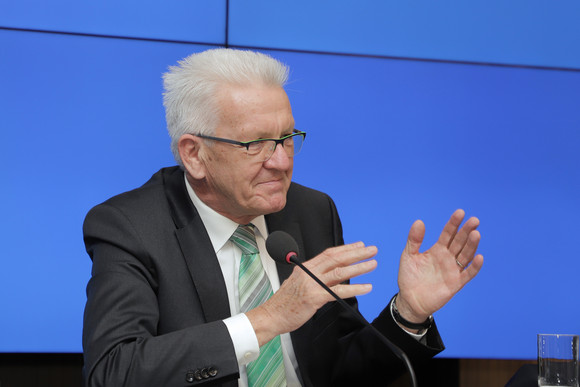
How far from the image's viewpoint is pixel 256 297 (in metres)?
1.73

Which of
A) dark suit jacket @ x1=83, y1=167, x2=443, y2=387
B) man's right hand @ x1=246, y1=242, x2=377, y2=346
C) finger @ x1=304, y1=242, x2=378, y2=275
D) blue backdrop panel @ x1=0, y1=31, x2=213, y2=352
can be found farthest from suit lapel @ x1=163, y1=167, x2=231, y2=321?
blue backdrop panel @ x1=0, y1=31, x2=213, y2=352

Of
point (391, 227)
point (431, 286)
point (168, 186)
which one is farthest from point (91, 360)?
point (391, 227)

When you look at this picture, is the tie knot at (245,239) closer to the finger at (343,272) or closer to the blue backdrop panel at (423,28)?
the finger at (343,272)

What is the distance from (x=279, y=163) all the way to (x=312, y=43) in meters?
1.06

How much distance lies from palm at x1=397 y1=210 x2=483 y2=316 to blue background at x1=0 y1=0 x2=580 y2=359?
0.94 metres

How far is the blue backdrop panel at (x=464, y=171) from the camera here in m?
2.60

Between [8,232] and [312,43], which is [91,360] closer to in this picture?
[8,232]

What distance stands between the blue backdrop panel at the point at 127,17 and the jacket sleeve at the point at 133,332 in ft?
3.37

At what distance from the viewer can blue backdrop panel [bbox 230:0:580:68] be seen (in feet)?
8.52

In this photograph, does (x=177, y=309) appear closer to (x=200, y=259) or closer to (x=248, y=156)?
(x=200, y=259)

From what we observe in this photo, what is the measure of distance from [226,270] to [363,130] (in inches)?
42.6

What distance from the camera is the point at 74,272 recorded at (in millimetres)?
2391

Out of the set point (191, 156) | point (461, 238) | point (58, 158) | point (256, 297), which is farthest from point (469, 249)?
point (58, 158)

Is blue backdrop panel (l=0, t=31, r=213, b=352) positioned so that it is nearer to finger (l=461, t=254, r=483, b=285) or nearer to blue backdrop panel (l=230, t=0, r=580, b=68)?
blue backdrop panel (l=230, t=0, r=580, b=68)
